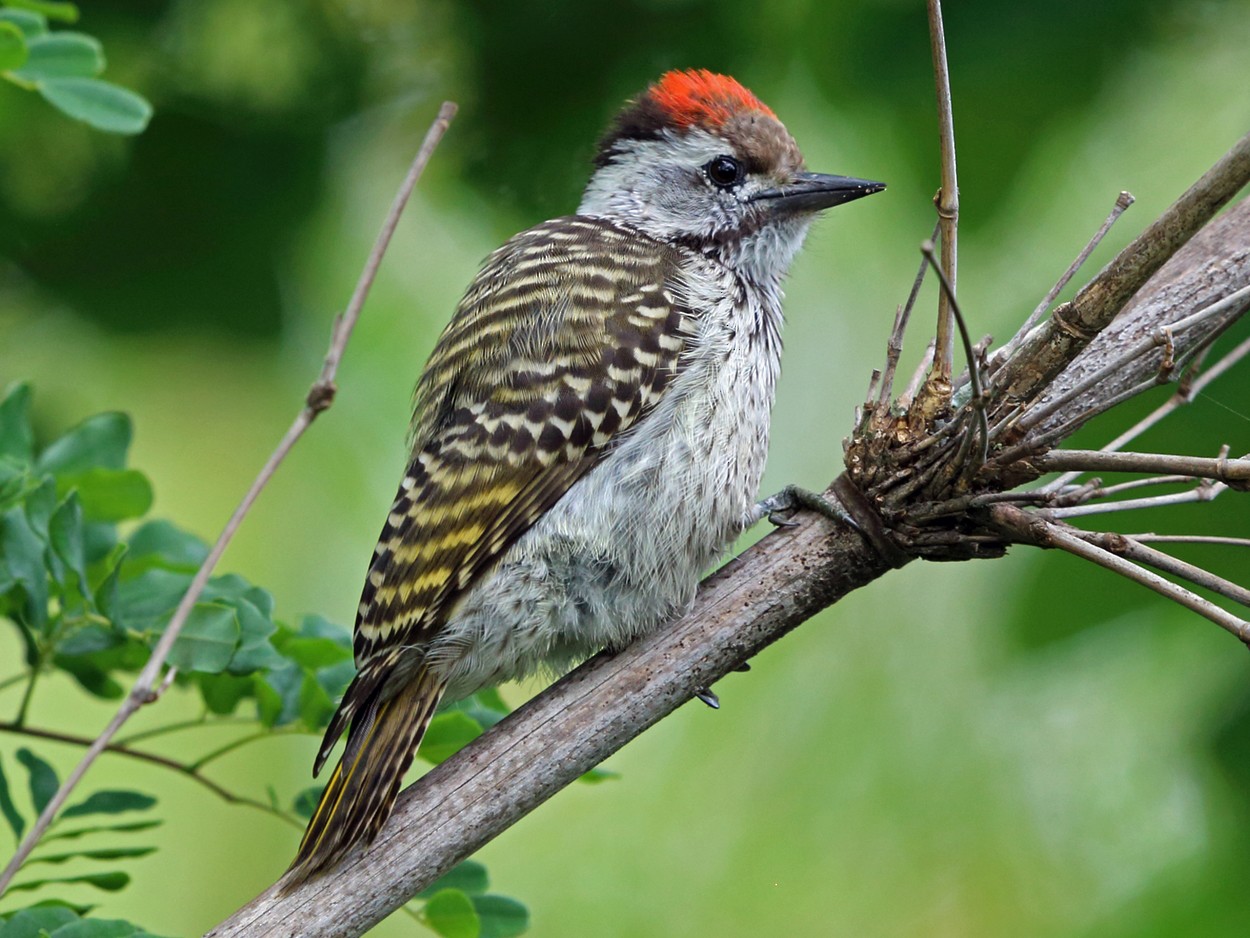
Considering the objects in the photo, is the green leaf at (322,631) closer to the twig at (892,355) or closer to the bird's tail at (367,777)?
the bird's tail at (367,777)

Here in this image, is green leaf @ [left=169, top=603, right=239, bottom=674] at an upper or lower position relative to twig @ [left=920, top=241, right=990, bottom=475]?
lower

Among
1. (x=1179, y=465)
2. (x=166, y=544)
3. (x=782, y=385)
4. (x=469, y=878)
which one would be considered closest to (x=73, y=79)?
(x=166, y=544)

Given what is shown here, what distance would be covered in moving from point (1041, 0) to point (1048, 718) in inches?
78.2

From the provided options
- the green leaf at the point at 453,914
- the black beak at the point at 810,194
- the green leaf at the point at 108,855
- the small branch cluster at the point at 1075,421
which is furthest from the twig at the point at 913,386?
the green leaf at the point at 108,855

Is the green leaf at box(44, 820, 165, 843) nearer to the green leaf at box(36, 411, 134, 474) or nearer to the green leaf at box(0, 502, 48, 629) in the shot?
the green leaf at box(0, 502, 48, 629)

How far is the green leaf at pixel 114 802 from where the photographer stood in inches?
78.7

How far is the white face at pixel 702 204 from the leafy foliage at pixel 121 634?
40.2 inches

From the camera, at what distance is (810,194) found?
2684mm

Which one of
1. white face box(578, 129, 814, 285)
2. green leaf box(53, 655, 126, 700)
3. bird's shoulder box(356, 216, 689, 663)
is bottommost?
green leaf box(53, 655, 126, 700)

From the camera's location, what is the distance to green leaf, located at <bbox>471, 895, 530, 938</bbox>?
2.04 meters

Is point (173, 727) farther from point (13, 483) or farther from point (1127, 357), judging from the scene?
point (1127, 357)

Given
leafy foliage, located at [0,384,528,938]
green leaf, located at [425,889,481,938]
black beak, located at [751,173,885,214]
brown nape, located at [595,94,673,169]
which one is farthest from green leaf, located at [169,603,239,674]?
brown nape, located at [595,94,673,169]

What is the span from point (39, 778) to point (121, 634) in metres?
0.28

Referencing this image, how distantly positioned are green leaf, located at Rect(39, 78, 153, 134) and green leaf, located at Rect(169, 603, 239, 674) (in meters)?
0.86
